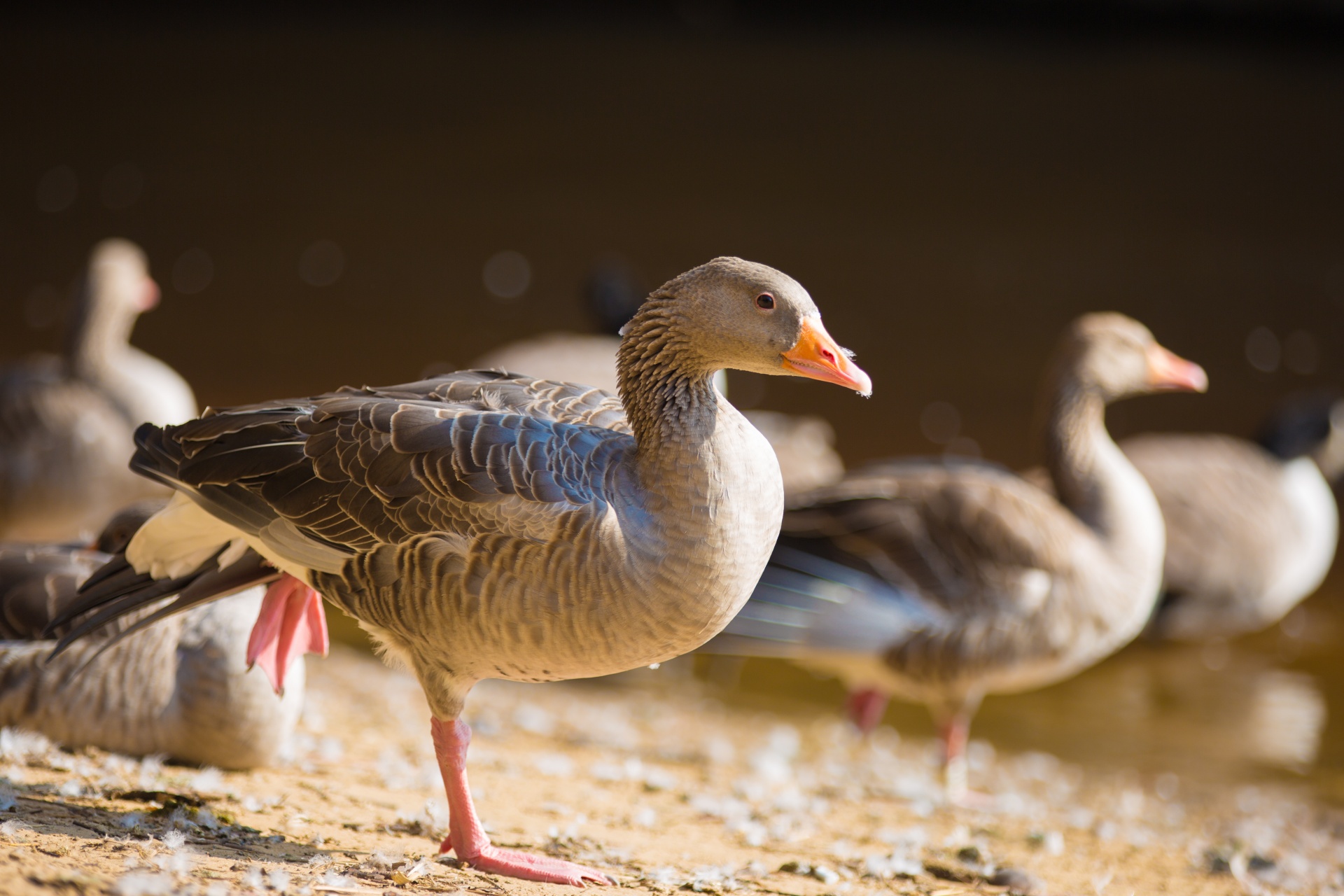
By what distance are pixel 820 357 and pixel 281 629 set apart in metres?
2.03

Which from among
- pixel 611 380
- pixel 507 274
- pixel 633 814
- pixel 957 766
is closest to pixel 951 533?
pixel 957 766

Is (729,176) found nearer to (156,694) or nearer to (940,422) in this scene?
(940,422)

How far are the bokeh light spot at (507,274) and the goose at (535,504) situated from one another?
34.1ft

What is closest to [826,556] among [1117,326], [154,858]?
[1117,326]

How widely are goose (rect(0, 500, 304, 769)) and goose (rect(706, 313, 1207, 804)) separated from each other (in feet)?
8.33

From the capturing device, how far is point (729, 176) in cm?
1800

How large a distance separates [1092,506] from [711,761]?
7.37 feet

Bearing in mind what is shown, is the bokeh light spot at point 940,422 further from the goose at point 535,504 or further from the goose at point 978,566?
the goose at point 535,504

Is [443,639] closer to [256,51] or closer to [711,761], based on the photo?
[711,761]

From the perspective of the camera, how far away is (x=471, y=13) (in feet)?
81.4

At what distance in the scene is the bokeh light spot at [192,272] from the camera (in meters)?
14.3

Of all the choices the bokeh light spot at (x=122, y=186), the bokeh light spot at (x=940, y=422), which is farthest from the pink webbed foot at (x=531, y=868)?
the bokeh light spot at (x=122, y=186)

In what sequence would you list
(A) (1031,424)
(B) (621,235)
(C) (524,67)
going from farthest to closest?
(C) (524,67), (B) (621,235), (A) (1031,424)

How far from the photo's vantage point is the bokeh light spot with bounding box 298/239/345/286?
1477 centimetres
